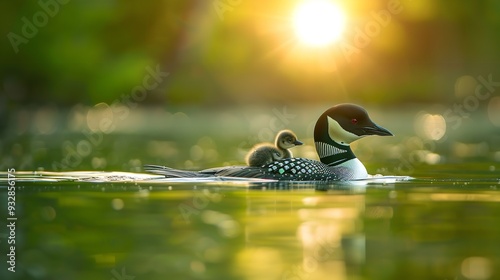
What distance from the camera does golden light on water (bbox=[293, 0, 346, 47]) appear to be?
134ft

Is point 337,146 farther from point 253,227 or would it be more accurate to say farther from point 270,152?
point 253,227

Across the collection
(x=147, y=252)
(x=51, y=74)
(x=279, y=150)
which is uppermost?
(x=51, y=74)

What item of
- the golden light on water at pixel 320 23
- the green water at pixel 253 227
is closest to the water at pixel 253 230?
the green water at pixel 253 227

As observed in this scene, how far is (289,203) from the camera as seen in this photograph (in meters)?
10.1

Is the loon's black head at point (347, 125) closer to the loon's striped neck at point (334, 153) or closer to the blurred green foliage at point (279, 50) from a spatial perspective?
the loon's striped neck at point (334, 153)

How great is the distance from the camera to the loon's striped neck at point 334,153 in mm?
12125

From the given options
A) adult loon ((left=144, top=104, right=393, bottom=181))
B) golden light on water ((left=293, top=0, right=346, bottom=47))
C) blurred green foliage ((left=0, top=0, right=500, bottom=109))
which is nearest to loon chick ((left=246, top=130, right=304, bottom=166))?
adult loon ((left=144, top=104, right=393, bottom=181))

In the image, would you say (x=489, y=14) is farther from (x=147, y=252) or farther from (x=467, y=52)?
(x=147, y=252)

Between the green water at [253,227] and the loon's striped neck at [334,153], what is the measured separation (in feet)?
1.39

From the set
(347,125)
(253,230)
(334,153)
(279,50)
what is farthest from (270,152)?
(279,50)

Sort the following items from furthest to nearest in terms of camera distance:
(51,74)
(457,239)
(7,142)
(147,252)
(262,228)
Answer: (51,74) → (7,142) → (262,228) → (457,239) → (147,252)

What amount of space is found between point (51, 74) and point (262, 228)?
29381 millimetres


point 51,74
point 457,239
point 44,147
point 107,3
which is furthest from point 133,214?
point 107,3

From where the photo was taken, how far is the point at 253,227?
8.62 m
